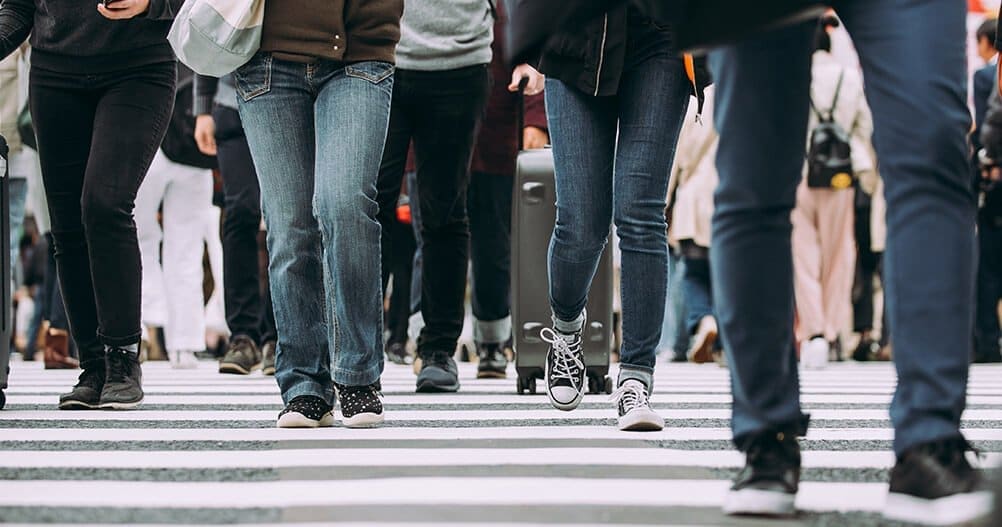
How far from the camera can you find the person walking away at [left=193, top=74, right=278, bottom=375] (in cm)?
738

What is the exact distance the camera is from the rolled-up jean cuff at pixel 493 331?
721 centimetres

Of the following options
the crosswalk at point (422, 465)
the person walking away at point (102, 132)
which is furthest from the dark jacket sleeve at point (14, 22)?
the crosswalk at point (422, 465)

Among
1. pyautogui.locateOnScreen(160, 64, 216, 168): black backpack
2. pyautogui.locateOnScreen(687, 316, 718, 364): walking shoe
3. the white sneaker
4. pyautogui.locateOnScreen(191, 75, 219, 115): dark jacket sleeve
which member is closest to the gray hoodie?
pyautogui.locateOnScreen(191, 75, 219, 115): dark jacket sleeve

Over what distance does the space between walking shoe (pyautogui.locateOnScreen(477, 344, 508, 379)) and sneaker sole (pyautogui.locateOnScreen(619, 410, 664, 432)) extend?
2977 mm

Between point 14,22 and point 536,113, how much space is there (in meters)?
2.39

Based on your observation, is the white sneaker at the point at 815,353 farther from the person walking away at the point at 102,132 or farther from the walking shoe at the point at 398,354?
the person walking away at the point at 102,132

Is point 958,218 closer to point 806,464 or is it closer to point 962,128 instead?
point 962,128

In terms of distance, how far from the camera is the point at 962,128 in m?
2.76

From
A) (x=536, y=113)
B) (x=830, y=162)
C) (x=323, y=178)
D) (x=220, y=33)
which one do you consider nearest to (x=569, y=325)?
(x=323, y=178)

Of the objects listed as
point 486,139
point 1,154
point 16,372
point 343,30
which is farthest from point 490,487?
point 16,372

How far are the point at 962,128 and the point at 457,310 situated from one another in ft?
12.4

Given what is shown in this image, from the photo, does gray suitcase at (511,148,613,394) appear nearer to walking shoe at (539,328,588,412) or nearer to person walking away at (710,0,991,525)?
walking shoe at (539,328,588,412)

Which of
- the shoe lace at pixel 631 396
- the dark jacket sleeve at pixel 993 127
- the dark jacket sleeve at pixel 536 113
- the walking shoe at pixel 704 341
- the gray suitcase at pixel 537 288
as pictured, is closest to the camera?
the shoe lace at pixel 631 396

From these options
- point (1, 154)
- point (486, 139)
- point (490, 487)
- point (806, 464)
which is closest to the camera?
point (490, 487)
